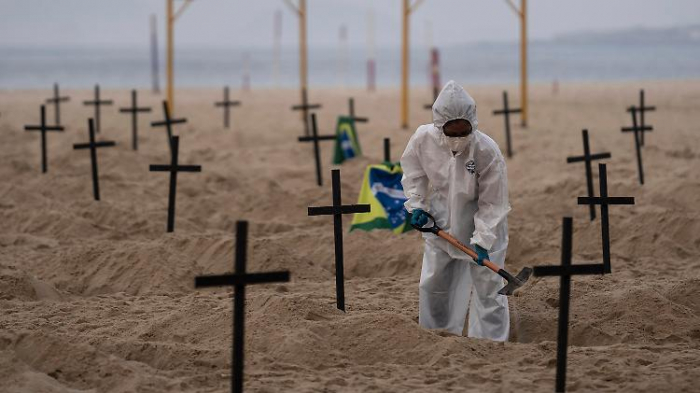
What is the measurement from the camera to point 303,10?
23.0m

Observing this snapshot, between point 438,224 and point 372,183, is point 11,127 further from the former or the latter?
point 438,224

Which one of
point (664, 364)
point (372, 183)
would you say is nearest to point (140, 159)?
point (372, 183)

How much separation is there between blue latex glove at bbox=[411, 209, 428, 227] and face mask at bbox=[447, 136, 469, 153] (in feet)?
1.74

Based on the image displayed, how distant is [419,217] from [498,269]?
75cm

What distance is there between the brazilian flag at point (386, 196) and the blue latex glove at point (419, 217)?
3675mm

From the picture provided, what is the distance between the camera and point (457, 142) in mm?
7262

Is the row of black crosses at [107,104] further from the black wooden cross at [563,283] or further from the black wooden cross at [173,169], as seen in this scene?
the black wooden cross at [563,283]

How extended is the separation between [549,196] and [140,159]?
6.77 metres

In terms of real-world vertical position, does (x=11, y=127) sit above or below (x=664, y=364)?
above

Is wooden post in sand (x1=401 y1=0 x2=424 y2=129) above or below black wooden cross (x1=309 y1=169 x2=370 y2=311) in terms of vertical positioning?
above

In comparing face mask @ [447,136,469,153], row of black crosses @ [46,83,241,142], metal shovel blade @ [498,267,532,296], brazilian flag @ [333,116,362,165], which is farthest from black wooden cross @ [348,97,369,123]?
metal shovel blade @ [498,267,532,296]

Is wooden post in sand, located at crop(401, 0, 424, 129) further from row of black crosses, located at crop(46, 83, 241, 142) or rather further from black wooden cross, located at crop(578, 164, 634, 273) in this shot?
black wooden cross, located at crop(578, 164, 634, 273)

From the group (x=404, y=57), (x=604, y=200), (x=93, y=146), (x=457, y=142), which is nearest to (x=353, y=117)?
(x=404, y=57)

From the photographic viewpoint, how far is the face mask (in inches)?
285
